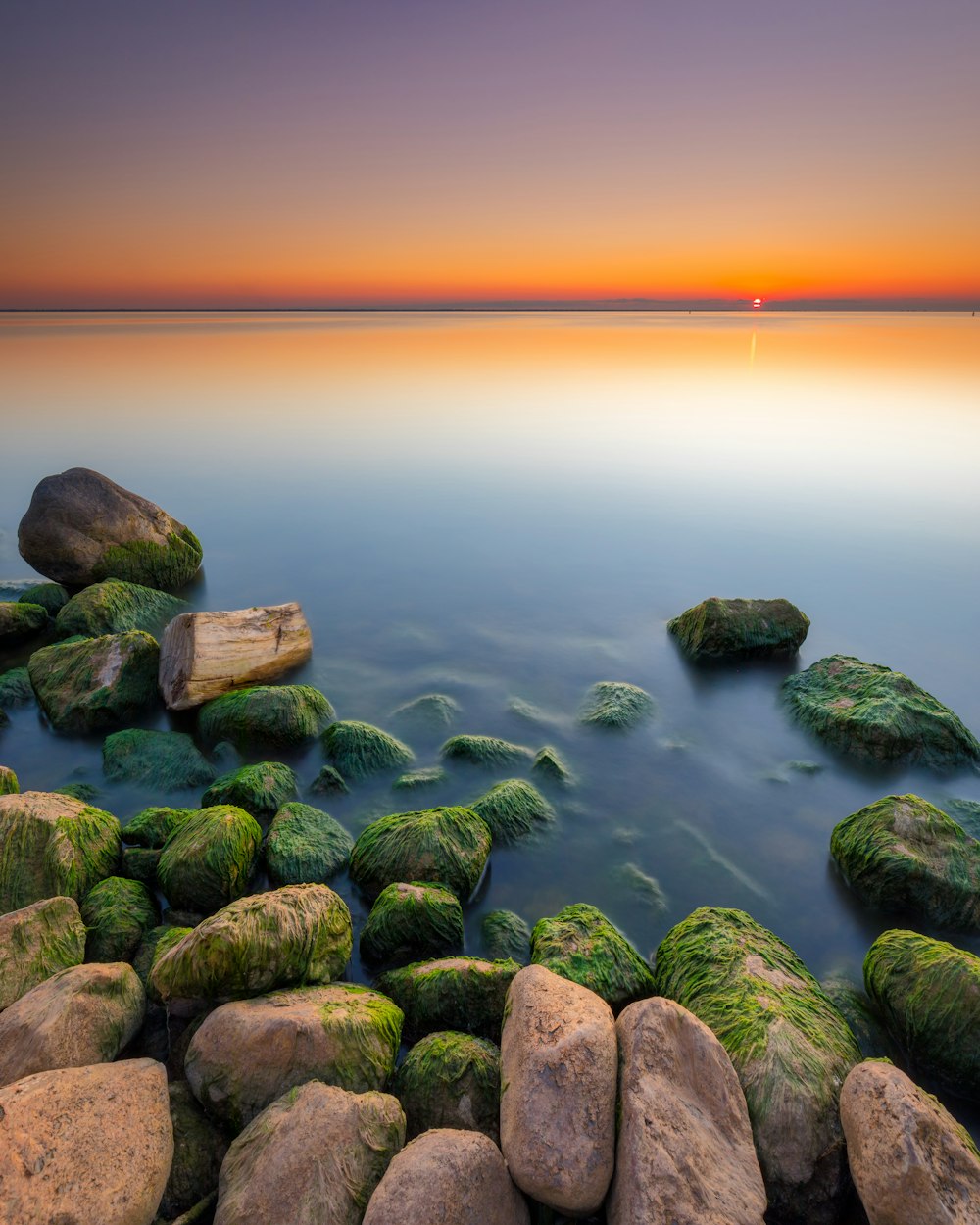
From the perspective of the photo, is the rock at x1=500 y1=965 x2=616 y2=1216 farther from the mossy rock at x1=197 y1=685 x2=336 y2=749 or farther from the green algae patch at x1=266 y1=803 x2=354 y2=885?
the mossy rock at x1=197 y1=685 x2=336 y2=749

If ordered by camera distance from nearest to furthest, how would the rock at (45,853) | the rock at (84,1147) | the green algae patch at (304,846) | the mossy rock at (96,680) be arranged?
the rock at (84,1147) → the rock at (45,853) → the green algae patch at (304,846) → the mossy rock at (96,680)

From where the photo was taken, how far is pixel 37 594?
8.30m

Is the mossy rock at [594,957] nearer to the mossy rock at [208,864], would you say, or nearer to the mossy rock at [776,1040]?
the mossy rock at [776,1040]

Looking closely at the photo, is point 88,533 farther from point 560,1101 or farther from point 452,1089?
point 560,1101

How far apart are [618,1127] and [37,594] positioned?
7981mm

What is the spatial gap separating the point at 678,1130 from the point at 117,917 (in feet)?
9.34

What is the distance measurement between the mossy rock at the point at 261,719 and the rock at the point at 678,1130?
364 cm

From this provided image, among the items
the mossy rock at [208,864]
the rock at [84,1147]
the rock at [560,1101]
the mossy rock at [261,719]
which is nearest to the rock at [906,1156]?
the rock at [560,1101]

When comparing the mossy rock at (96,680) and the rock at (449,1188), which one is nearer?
the rock at (449,1188)

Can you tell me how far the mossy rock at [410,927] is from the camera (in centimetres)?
394

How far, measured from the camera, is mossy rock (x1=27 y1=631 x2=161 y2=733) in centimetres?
618

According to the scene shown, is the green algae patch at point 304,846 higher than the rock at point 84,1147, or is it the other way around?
the rock at point 84,1147

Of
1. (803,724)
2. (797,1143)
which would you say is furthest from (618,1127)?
(803,724)

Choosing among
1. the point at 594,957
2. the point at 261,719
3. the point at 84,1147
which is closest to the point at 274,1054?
the point at 84,1147
